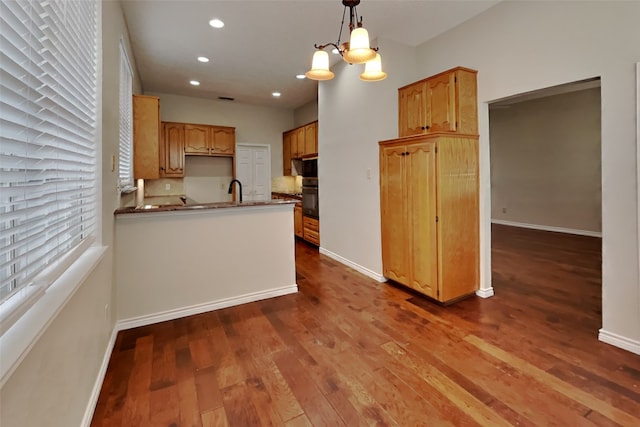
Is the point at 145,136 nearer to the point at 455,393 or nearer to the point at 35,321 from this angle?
the point at 35,321

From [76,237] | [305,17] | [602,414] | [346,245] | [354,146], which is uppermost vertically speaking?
[305,17]

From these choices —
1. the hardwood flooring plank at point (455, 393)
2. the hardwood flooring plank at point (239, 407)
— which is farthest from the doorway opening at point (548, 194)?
the hardwood flooring plank at point (239, 407)

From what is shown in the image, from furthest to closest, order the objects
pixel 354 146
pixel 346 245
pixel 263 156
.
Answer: pixel 263 156 < pixel 346 245 < pixel 354 146

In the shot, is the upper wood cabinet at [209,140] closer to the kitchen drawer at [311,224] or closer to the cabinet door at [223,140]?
the cabinet door at [223,140]

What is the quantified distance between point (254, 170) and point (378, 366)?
5.62m

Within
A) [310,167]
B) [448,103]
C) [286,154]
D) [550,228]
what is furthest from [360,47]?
[550,228]

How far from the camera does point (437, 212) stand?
120 inches

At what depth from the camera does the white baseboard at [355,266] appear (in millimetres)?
3904

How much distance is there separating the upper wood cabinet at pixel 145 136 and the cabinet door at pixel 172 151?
2268 mm

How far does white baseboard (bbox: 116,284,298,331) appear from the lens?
2742 millimetres

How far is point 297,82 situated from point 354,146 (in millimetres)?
1973

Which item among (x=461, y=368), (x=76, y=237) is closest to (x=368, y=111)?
(x=461, y=368)

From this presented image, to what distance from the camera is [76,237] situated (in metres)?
1.65

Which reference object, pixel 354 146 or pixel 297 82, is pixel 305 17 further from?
pixel 297 82
